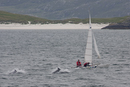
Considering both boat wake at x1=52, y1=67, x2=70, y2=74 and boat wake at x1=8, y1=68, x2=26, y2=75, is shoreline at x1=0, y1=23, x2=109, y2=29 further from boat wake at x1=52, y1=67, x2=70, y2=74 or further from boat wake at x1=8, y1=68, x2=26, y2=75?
boat wake at x1=52, y1=67, x2=70, y2=74

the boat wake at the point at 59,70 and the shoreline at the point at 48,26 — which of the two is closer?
the boat wake at the point at 59,70

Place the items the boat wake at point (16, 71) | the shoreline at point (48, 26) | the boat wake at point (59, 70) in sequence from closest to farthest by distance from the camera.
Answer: the boat wake at point (16, 71) < the boat wake at point (59, 70) < the shoreline at point (48, 26)

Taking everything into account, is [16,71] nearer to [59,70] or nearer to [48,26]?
[59,70]

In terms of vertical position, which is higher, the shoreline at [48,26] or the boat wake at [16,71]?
the shoreline at [48,26]

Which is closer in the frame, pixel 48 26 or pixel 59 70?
pixel 59 70

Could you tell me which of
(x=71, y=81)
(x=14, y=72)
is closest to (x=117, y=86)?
(x=71, y=81)

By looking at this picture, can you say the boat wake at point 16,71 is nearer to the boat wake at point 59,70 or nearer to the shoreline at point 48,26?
the boat wake at point 59,70

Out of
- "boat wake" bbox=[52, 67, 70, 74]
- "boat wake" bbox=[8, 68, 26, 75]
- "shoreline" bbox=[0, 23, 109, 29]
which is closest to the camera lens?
"boat wake" bbox=[8, 68, 26, 75]

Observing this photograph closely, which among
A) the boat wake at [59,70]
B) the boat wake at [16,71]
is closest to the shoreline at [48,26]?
the boat wake at [16,71]

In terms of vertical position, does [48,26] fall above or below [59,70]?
above

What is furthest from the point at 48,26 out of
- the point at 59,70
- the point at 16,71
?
the point at 59,70

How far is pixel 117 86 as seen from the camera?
123ft

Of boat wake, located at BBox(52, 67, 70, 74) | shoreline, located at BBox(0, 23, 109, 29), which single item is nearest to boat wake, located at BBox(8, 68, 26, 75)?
boat wake, located at BBox(52, 67, 70, 74)

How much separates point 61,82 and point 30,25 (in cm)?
14506
